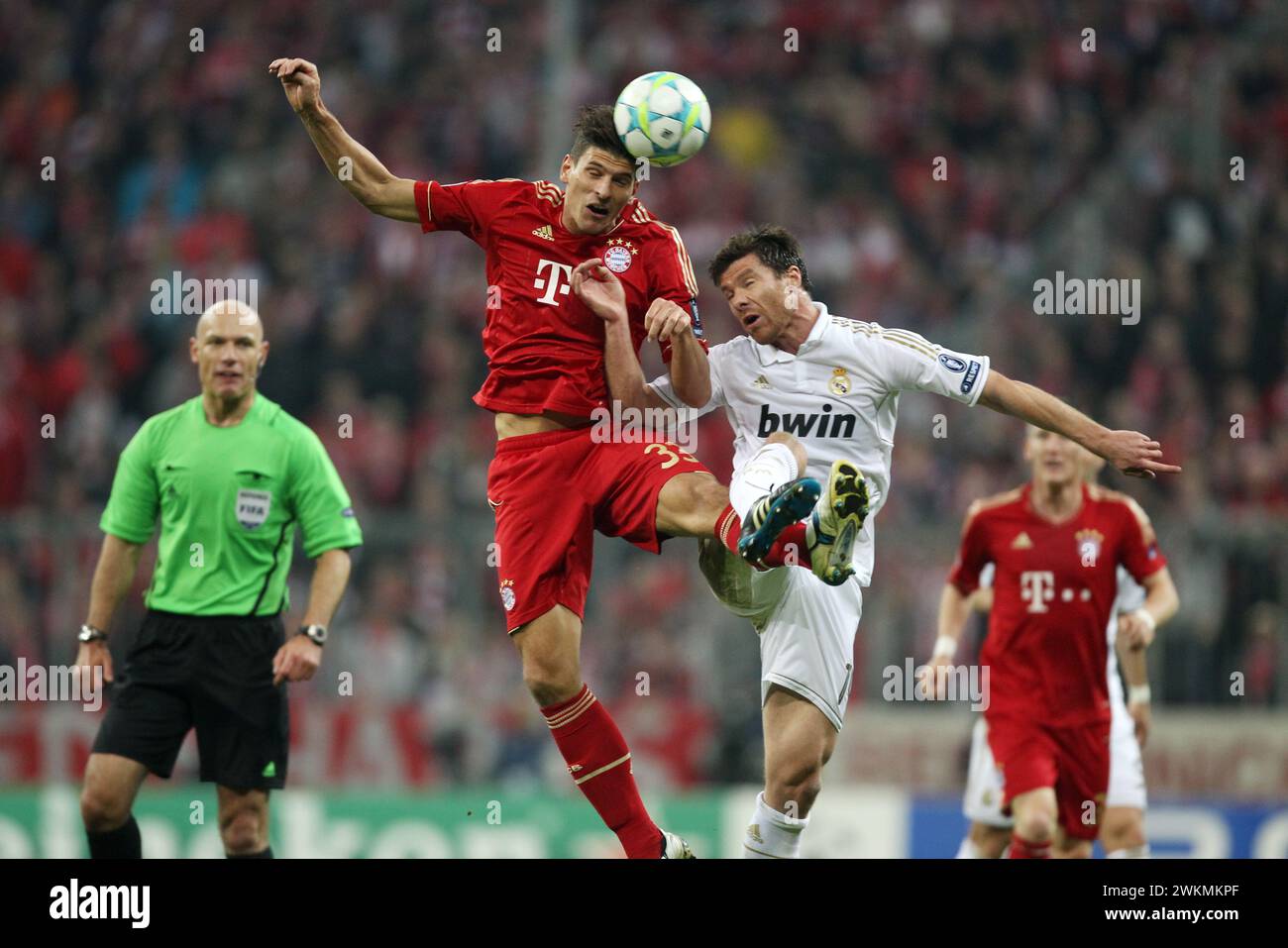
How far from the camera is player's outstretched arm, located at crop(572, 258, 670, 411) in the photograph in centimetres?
746

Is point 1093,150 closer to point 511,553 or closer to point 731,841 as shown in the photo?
point 731,841

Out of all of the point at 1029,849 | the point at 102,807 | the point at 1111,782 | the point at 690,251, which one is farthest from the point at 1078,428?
the point at 690,251

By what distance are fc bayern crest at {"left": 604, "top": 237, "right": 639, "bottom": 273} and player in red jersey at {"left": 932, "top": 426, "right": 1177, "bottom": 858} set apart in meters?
2.93

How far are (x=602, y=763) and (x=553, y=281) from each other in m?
2.00

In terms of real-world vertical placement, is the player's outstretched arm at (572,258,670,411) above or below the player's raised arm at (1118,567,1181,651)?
above

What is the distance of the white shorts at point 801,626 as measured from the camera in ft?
25.5

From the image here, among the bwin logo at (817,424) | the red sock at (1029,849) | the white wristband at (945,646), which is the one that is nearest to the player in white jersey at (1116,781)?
the red sock at (1029,849)

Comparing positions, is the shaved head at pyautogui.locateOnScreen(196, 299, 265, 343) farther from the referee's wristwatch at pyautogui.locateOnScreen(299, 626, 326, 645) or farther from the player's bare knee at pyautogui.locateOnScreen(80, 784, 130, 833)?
the player's bare knee at pyautogui.locateOnScreen(80, 784, 130, 833)

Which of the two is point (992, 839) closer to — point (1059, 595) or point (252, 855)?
point (1059, 595)

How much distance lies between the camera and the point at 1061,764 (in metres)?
9.75

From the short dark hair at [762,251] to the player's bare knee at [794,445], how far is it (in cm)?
73

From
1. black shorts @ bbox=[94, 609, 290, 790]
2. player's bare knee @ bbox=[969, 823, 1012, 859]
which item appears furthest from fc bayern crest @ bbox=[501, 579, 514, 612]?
player's bare knee @ bbox=[969, 823, 1012, 859]

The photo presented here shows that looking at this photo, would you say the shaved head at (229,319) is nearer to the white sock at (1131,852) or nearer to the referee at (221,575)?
the referee at (221,575)
